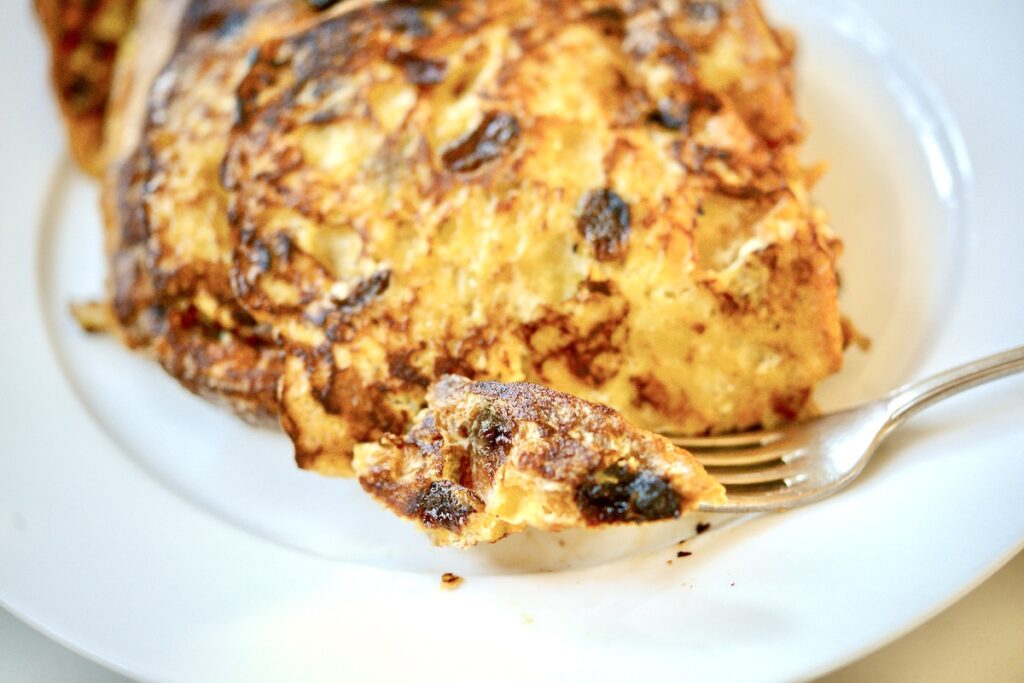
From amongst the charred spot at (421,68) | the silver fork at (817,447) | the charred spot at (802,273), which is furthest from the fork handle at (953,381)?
the charred spot at (421,68)

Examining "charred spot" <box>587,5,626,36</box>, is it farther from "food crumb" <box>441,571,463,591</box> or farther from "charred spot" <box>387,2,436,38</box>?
"food crumb" <box>441,571,463,591</box>

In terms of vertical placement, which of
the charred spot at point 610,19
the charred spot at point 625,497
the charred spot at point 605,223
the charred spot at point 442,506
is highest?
the charred spot at point 610,19

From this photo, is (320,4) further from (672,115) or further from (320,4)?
(672,115)

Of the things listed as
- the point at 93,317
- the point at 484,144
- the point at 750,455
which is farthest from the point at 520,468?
the point at 93,317

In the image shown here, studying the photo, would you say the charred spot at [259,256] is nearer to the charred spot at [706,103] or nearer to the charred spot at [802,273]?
the charred spot at [706,103]

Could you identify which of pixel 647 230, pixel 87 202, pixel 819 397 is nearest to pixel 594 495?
pixel 647 230

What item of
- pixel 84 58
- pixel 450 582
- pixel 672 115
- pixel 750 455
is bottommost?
pixel 450 582

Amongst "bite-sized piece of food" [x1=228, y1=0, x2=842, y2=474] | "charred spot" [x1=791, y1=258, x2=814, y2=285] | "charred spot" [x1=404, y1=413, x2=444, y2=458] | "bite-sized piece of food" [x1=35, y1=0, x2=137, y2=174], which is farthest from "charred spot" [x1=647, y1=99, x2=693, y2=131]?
"bite-sized piece of food" [x1=35, y1=0, x2=137, y2=174]
